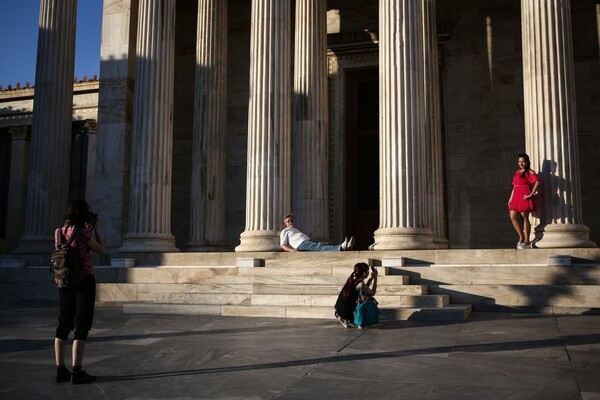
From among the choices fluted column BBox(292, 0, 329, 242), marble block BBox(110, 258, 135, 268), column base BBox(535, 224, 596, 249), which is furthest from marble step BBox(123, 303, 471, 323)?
fluted column BBox(292, 0, 329, 242)

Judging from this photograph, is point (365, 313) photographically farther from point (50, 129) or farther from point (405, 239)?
point (50, 129)

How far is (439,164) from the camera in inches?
969

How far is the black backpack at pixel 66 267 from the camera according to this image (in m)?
8.81

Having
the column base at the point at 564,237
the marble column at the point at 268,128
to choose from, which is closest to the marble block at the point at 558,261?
the column base at the point at 564,237

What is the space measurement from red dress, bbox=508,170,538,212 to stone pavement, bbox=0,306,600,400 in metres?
5.02

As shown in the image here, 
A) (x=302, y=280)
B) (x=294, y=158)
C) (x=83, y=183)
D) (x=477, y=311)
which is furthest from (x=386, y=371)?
(x=83, y=183)

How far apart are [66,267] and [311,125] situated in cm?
1859

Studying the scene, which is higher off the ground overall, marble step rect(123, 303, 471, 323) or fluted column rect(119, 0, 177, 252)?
fluted column rect(119, 0, 177, 252)

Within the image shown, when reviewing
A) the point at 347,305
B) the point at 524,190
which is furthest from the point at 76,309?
the point at 524,190

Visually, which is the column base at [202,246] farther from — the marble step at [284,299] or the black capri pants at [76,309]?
the black capri pants at [76,309]

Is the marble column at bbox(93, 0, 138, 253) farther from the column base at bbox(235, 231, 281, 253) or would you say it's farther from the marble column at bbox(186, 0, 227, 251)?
the column base at bbox(235, 231, 281, 253)

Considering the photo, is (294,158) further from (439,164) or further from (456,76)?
(456,76)

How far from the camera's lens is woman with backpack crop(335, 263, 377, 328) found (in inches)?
558

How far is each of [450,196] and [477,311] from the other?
41.8 ft
